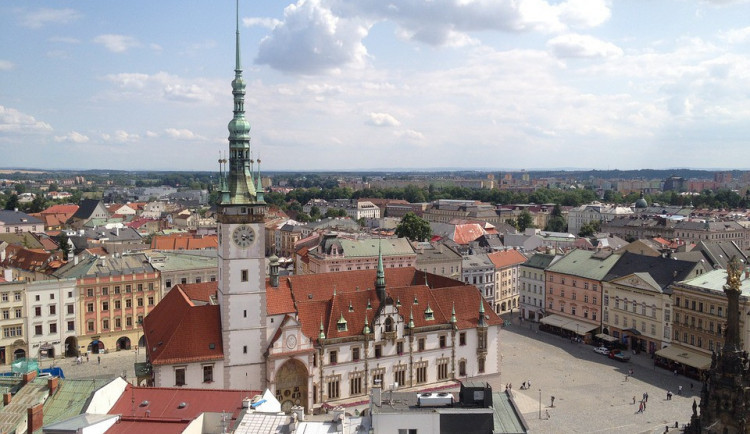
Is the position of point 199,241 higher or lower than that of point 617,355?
higher

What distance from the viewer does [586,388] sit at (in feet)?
203

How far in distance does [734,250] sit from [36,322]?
92.5 meters

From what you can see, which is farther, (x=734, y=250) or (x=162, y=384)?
(x=734, y=250)

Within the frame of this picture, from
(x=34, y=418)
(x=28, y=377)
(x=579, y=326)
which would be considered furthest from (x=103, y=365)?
(x=579, y=326)

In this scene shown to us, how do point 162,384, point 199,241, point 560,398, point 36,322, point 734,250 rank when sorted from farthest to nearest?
point 199,241 < point 734,250 < point 36,322 < point 560,398 < point 162,384

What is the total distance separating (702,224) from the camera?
158500 mm

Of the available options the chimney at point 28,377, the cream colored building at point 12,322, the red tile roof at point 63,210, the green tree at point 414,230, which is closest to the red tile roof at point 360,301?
the chimney at point 28,377

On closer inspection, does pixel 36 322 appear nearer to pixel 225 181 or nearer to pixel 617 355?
pixel 225 181

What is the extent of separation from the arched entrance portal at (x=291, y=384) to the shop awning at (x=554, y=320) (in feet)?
137

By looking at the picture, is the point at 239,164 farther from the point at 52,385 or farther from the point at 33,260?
the point at 33,260

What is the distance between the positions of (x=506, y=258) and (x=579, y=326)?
2394 centimetres

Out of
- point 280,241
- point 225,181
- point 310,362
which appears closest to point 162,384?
point 310,362

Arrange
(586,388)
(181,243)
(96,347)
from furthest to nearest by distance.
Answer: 1. (181,243)
2. (96,347)
3. (586,388)

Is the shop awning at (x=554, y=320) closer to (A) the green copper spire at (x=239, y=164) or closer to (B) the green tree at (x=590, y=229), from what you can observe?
(A) the green copper spire at (x=239, y=164)
